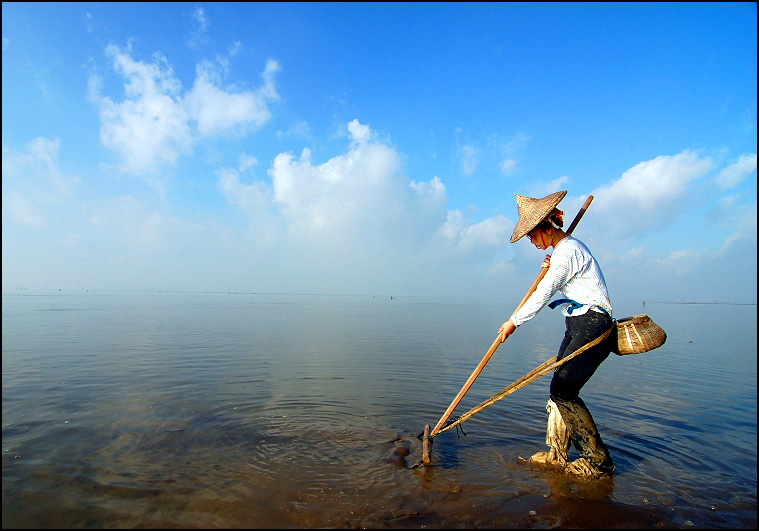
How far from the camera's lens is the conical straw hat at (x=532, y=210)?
4.72 metres

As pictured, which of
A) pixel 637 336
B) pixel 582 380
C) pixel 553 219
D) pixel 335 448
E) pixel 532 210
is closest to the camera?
pixel 637 336

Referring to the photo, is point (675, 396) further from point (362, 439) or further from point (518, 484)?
point (362, 439)

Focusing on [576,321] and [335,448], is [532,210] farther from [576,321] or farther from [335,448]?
[335,448]

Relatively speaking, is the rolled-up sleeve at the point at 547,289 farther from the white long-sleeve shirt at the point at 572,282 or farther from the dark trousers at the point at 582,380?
the dark trousers at the point at 582,380

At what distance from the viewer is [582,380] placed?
453 centimetres

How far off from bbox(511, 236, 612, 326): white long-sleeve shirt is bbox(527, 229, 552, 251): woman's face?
28 cm

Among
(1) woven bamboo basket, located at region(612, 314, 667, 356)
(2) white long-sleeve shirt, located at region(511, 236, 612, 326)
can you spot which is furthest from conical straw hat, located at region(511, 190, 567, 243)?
(1) woven bamboo basket, located at region(612, 314, 667, 356)

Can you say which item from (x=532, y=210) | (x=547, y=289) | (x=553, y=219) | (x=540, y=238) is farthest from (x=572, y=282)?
(x=532, y=210)

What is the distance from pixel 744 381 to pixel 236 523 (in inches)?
544

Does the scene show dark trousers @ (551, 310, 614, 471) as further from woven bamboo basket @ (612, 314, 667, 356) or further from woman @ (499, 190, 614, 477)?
woven bamboo basket @ (612, 314, 667, 356)

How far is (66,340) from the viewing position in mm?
14797

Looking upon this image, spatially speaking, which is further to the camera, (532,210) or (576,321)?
(532,210)

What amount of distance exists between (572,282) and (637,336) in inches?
35.8

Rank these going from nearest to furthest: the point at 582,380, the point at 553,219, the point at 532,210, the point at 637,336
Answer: the point at 637,336, the point at 582,380, the point at 553,219, the point at 532,210
